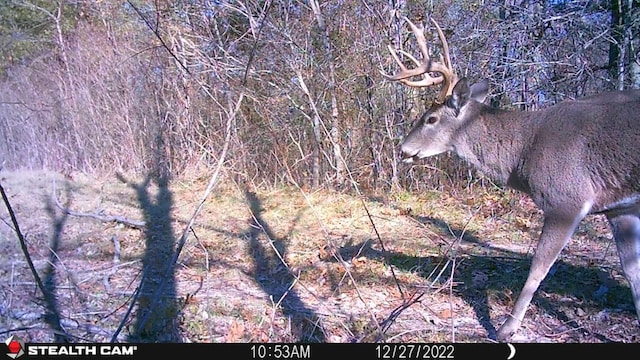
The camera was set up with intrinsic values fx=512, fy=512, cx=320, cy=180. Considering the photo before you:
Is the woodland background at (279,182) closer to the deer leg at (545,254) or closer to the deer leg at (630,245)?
the deer leg at (545,254)

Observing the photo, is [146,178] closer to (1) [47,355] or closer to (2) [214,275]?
(2) [214,275]

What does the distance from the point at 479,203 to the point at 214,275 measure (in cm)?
454

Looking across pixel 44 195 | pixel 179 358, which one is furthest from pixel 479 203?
pixel 44 195

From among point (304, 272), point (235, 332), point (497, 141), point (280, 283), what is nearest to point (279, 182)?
point (304, 272)

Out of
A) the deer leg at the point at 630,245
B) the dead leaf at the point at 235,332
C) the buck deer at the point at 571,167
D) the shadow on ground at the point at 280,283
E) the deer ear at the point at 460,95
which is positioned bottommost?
the shadow on ground at the point at 280,283

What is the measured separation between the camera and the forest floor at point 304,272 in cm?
379

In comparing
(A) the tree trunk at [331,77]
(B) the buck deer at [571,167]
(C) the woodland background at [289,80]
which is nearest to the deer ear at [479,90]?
(B) the buck deer at [571,167]

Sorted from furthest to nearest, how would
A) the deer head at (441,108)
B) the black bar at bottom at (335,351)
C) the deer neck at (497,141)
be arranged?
the deer head at (441,108) → the deer neck at (497,141) → the black bar at bottom at (335,351)

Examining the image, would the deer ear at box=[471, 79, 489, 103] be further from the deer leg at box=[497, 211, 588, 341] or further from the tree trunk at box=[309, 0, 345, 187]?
the tree trunk at box=[309, 0, 345, 187]

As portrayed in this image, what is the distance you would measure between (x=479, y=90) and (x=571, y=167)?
148cm

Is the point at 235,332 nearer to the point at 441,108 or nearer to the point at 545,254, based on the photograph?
the point at 545,254

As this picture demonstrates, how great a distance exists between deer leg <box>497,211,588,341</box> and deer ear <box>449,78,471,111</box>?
1.43 metres

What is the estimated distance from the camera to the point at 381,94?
8516mm

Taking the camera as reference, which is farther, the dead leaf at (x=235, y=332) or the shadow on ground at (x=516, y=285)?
the shadow on ground at (x=516, y=285)
